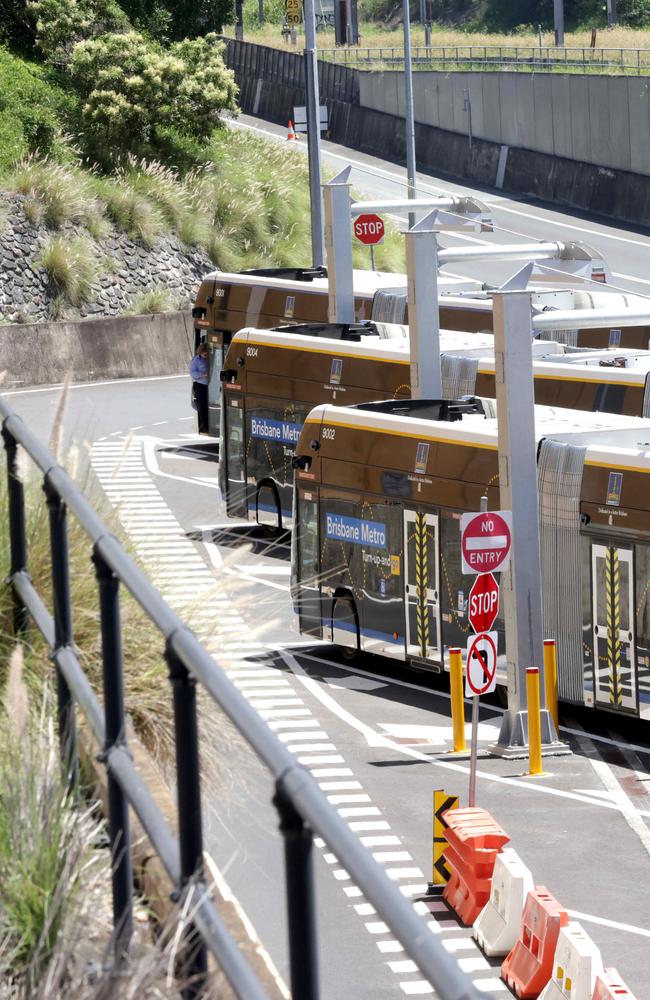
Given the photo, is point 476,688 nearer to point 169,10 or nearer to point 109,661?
point 109,661

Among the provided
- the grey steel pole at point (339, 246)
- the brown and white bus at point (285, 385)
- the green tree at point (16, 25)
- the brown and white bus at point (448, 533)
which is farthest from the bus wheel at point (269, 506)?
the green tree at point (16, 25)

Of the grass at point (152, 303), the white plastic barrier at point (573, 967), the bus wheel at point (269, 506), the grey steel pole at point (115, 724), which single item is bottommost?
the bus wheel at point (269, 506)

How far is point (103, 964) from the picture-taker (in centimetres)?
342

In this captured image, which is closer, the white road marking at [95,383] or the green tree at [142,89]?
the white road marking at [95,383]

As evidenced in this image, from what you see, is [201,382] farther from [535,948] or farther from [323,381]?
[535,948]

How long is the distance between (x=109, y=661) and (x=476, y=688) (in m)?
10.7

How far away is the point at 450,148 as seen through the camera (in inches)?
2950

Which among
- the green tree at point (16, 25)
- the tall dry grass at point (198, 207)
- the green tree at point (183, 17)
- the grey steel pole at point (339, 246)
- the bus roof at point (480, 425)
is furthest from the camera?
the green tree at point (183, 17)

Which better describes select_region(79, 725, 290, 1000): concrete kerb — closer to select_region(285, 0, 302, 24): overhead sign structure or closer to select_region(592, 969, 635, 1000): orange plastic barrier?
select_region(592, 969, 635, 1000): orange plastic barrier

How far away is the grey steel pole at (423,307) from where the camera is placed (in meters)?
19.9

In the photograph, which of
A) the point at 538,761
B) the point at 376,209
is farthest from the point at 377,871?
the point at 376,209

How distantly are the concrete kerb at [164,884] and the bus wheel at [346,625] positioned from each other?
1436 cm

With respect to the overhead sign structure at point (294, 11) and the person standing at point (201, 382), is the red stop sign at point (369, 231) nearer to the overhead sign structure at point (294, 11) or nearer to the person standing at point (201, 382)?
the person standing at point (201, 382)

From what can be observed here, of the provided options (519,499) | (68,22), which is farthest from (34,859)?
(68,22)
